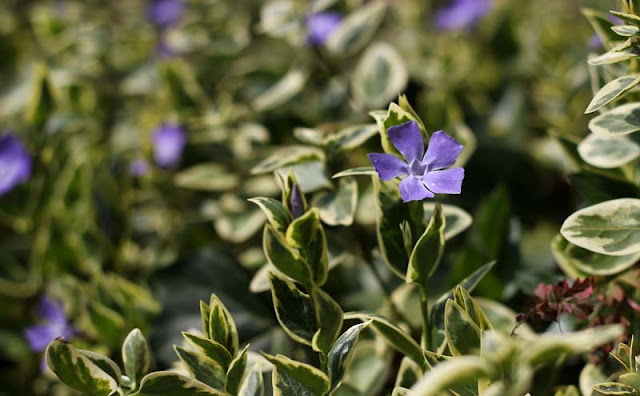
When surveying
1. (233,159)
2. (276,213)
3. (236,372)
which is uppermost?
(276,213)

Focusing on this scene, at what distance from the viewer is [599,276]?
861 mm

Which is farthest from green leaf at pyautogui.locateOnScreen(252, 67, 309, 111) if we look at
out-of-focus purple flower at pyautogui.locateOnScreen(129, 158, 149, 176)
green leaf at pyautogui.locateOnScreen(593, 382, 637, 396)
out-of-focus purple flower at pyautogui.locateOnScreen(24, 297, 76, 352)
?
green leaf at pyautogui.locateOnScreen(593, 382, 637, 396)

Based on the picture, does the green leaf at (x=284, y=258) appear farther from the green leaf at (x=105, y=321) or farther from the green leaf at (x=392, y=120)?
the green leaf at (x=105, y=321)

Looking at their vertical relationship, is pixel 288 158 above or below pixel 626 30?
below

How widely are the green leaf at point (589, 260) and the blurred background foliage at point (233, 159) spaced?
82 millimetres

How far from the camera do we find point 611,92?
0.72 m

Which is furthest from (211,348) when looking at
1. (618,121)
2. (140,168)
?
(140,168)

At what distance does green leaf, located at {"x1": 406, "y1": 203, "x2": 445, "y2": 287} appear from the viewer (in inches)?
28.3

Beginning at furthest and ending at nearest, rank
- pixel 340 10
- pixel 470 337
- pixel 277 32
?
pixel 340 10 → pixel 277 32 → pixel 470 337

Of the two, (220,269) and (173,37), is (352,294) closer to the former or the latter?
(220,269)

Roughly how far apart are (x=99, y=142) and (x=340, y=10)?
24.6 inches

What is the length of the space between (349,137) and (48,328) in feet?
2.11

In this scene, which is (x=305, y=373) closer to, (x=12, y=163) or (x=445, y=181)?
(x=445, y=181)

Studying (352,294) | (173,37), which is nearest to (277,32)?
(173,37)
